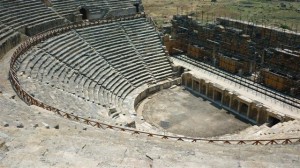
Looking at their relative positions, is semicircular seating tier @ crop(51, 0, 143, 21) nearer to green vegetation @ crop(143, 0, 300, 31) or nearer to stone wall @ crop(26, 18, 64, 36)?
stone wall @ crop(26, 18, 64, 36)

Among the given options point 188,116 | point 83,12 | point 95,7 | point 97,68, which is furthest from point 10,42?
point 188,116

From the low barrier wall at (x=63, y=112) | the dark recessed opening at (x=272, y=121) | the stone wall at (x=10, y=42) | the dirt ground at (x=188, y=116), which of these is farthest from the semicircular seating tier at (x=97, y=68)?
the dark recessed opening at (x=272, y=121)

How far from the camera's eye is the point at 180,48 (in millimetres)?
34969

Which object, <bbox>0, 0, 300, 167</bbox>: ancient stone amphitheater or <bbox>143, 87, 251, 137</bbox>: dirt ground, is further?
<bbox>143, 87, 251, 137</bbox>: dirt ground

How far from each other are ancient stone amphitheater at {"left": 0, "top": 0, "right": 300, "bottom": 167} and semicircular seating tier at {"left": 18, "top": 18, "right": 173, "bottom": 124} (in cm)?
9

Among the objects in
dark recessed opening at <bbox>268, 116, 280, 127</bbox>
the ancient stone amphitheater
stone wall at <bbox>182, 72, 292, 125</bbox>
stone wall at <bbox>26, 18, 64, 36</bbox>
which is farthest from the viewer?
stone wall at <bbox>26, 18, 64, 36</bbox>

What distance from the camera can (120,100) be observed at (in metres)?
25.5

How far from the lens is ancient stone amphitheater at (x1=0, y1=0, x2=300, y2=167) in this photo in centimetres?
998

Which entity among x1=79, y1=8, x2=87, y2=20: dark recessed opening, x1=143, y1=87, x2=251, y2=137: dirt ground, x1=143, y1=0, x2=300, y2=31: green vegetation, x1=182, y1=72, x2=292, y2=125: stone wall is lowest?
x1=143, y1=87, x2=251, y2=137: dirt ground

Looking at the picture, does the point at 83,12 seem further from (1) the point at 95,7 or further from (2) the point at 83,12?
(1) the point at 95,7

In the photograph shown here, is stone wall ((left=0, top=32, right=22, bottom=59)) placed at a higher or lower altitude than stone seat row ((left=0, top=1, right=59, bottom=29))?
lower

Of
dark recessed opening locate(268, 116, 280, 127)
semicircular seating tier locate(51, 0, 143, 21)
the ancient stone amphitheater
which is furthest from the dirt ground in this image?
semicircular seating tier locate(51, 0, 143, 21)

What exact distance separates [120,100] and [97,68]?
3365 mm

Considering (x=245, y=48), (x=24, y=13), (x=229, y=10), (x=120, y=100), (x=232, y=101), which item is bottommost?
(x=232, y=101)
